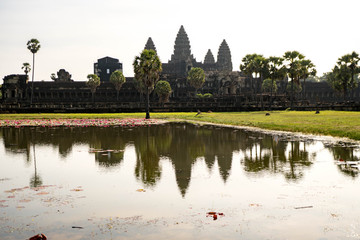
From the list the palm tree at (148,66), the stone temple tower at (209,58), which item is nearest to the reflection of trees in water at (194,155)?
the palm tree at (148,66)

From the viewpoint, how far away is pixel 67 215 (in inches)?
276

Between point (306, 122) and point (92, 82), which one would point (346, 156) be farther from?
point (92, 82)

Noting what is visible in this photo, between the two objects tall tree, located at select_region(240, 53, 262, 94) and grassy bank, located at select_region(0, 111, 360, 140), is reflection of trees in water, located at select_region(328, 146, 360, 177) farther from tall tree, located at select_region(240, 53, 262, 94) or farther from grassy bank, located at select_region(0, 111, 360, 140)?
tall tree, located at select_region(240, 53, 262, 94)

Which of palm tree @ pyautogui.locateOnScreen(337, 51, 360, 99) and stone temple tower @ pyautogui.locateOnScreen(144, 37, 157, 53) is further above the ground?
stone temple tower @ pyautogui.locateOnScreen(144, 37, 157, 53)

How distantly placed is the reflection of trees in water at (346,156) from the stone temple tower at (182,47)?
151559 mm

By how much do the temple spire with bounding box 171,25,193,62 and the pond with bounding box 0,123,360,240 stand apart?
15281 cm

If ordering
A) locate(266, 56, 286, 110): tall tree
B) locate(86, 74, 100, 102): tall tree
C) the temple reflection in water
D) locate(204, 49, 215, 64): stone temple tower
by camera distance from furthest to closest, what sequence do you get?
1. locate(204, 49, 215, 64): stone temple tower
2. locate(86, 74, 100, 102): tall tree
3. locate(266, 56, 286, 110): tall tree
4. the temple reflection in water

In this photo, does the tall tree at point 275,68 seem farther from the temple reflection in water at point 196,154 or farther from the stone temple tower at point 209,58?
the stone temple tower at point 209,58

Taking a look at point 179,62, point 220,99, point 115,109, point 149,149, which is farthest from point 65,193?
point 179,62

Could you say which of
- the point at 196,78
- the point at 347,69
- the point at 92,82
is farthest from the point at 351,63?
the point at 92,82

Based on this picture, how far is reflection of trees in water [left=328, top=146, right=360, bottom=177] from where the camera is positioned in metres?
10.8

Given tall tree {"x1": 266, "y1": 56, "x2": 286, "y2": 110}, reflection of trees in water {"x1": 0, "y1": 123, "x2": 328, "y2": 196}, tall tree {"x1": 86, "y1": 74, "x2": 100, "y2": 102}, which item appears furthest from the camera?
tall tree {"x1": 86, "y1": 74, "x2": 100, "y2": 102}

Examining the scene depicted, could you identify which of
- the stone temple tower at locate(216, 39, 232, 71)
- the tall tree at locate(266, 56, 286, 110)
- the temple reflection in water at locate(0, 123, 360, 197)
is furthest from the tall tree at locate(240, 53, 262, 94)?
the stone temple tower at locate(216, 39, 232, 71)

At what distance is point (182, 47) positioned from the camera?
16550 centimetres
